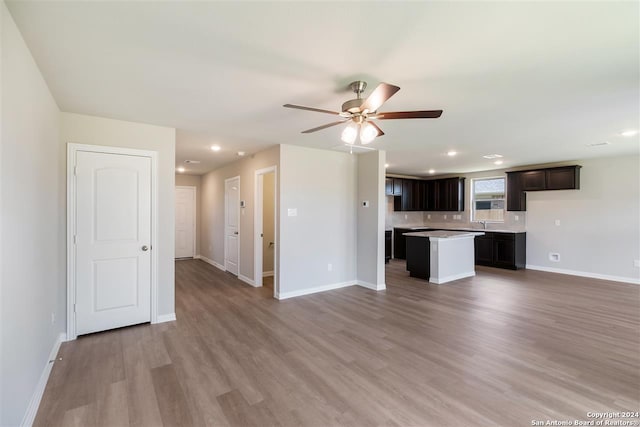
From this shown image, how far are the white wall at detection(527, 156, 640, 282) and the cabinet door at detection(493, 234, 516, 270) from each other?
0.56 m

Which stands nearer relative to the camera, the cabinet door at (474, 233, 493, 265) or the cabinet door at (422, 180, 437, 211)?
the cabinet door at (474, 233, 493, 265)

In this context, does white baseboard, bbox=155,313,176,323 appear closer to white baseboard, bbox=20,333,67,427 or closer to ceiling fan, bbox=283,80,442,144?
white baseboard, bbox=20,333,67,427

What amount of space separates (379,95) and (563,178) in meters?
6.21

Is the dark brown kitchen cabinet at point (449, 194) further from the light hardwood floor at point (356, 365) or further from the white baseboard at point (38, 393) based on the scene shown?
the white baseboard at point (38, 393)

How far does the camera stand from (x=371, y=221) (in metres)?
5.06

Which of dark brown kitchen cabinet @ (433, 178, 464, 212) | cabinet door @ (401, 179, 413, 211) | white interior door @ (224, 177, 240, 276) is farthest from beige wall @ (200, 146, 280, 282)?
dark brown kitchen cabinet @ (433, 178, 464, 212)

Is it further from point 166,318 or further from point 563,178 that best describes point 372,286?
point 563,178

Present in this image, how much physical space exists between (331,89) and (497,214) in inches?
270

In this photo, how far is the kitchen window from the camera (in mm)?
7457

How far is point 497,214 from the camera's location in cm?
751

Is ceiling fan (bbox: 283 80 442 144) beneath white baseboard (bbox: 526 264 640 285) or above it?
above

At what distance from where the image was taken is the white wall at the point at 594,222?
5.43m

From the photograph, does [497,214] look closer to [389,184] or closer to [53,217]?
[389,184]

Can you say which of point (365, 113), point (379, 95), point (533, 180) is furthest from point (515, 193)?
point (379, 95)
